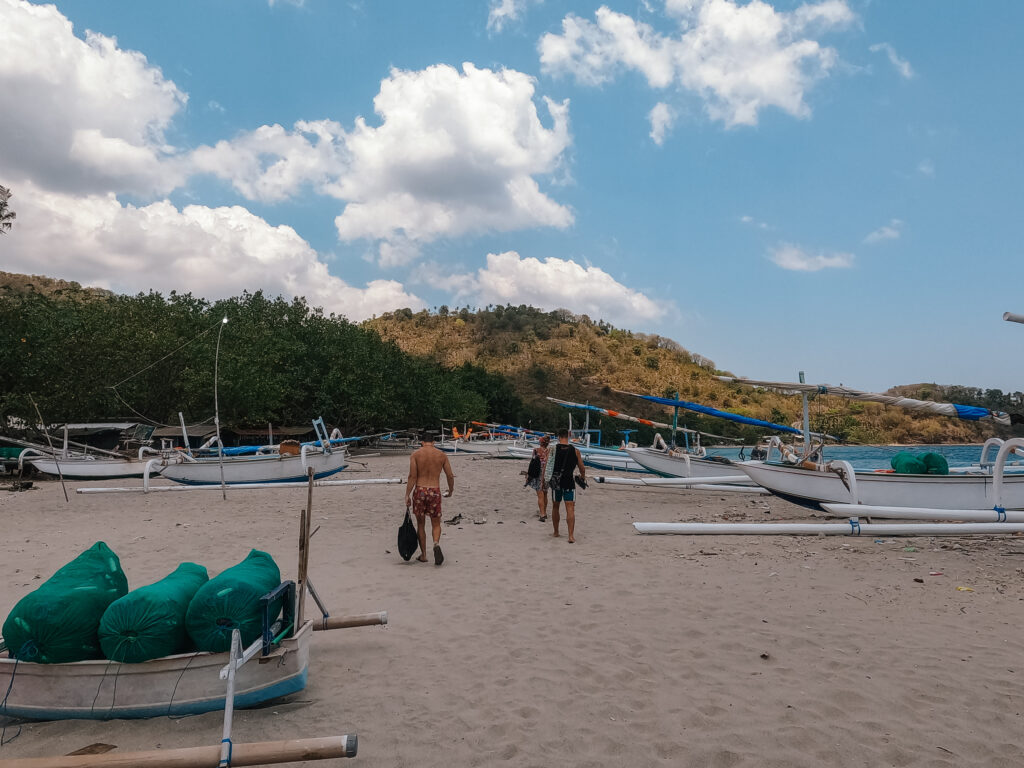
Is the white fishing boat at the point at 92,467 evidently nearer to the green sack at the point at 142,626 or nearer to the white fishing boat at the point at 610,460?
the white fishing boat at the point at 610,460

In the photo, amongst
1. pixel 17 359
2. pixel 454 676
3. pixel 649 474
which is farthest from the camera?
pixel 649 474

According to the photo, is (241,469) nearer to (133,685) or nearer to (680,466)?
(680,466)

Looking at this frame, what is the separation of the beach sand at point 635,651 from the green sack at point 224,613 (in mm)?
536

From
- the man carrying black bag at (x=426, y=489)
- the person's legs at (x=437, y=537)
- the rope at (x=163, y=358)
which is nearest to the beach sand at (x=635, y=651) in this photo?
the person's legs at (x=437, y=537)

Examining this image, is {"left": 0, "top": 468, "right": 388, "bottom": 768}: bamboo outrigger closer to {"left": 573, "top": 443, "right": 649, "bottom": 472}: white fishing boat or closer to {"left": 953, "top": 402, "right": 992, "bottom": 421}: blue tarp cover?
{"left": 953, "top": 402, "right": 992, "bottom": 421}: blue tarp cover

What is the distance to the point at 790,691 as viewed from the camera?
445cm

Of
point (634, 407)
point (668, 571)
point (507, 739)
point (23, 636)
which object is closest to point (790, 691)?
point (507, 739)

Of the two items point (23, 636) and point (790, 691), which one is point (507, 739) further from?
point (23, 636)

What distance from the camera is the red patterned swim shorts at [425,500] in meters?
8.41

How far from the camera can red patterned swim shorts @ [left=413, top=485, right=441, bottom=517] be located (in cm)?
841

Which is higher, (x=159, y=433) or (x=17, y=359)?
(x=17, y=359)

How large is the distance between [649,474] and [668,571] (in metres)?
18.3

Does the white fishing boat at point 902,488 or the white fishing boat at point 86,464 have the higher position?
the white fishing boat at point 902,488

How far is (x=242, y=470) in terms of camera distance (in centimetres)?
1919
